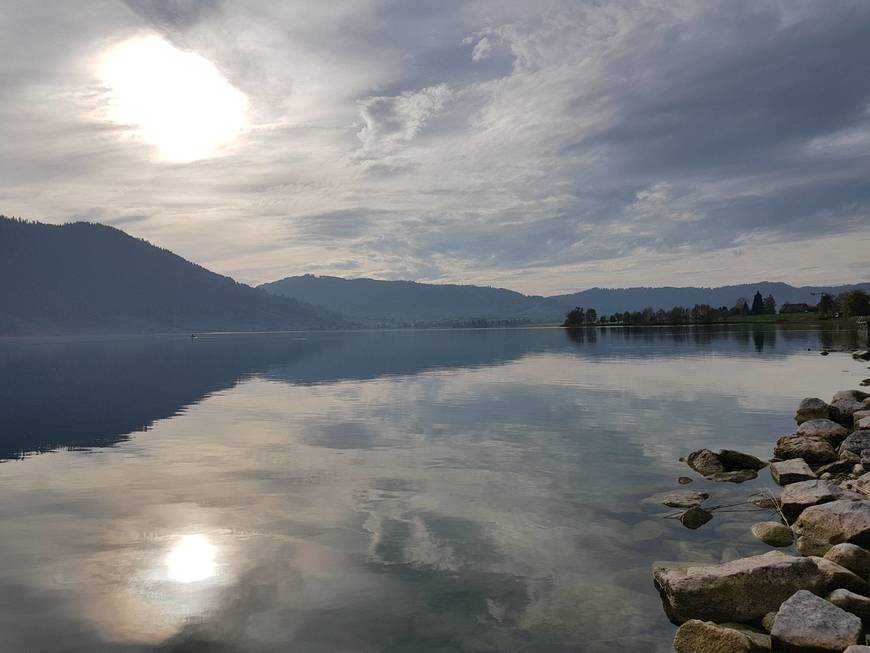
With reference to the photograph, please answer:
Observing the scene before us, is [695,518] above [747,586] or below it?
below

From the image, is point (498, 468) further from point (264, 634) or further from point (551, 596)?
point (264, 634)

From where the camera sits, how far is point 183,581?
17.7m

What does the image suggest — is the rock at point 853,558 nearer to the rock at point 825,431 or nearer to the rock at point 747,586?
the rock at point 747,586

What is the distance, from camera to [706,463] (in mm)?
29828

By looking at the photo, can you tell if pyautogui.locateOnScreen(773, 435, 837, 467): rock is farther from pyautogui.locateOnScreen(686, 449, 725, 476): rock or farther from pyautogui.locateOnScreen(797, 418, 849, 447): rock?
pyautogui.locateOnScreen(686, 449, 725, 476): rock

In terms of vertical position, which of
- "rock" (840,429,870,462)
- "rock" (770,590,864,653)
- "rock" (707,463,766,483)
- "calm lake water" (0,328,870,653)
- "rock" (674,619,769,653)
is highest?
"rock" (840,429,870,462)

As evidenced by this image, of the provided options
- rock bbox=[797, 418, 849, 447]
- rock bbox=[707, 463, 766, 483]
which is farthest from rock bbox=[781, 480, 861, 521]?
rock bbox=[797, 418, 849, 447]

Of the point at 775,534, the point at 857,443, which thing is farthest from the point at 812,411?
the point at 775,534

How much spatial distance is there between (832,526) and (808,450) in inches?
517

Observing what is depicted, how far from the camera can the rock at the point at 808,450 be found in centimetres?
2978

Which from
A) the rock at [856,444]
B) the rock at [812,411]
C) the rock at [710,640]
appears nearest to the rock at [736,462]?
the rock at [856,444]

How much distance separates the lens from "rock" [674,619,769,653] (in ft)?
42.0

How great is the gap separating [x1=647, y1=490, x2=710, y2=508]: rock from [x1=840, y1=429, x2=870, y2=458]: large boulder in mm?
8532

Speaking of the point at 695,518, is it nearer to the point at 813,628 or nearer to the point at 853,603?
the point at 853,603
